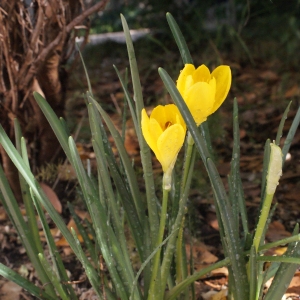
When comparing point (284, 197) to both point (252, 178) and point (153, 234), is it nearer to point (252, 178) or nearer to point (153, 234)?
point (252, 178)

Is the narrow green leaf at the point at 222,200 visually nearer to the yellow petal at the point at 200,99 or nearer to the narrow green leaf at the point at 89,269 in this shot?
the yellow petal at the point at 200,99

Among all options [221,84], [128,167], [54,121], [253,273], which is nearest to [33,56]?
[54,121]

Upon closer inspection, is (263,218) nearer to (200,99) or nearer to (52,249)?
(200,99)

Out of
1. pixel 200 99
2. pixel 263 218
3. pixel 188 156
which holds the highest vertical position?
pixel 200 99

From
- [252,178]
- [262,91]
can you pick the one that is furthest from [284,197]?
[262,91]

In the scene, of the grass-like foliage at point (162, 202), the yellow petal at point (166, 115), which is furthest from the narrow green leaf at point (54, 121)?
the yellow petal at point (166, 115)

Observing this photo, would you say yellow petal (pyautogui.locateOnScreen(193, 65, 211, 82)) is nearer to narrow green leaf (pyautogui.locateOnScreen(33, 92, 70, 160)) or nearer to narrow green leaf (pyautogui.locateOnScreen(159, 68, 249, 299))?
narrow green leaf (pyautogui.locateOnScreen(159, 68, 249, 299))

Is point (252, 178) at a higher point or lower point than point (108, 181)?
lower

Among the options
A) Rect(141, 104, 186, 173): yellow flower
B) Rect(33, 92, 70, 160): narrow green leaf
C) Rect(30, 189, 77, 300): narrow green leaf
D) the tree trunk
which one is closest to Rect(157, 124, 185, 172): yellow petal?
Rect(141, 104, 186, 173): yellow flower
